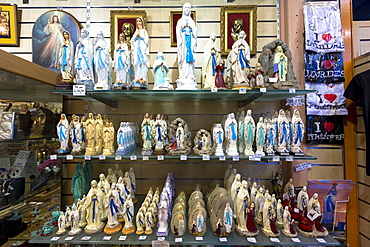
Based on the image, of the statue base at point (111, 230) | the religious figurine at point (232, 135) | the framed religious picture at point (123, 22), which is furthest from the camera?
the framed religious picture at point (123, 22)

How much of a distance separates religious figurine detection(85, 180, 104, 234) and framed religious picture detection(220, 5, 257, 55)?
208cm

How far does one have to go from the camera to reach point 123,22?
8.20ft

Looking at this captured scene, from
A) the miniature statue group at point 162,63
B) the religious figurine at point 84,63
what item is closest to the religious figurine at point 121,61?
the miniature statue group at point 162,63

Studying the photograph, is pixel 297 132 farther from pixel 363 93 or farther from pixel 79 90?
pixel 79 90

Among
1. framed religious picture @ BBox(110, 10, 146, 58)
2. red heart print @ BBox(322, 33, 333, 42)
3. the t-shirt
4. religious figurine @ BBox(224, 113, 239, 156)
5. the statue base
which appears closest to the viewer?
the statue base

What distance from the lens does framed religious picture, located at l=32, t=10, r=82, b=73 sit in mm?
2480

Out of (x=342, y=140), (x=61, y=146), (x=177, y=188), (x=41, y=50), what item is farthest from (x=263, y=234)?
(x=41, y=50)

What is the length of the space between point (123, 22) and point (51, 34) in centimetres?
90

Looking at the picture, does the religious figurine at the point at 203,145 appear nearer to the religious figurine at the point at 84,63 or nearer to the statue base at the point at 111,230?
the statue base at the point at 111,230

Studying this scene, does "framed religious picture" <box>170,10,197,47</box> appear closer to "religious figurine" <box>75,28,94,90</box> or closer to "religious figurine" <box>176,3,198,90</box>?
"religious figurine" <box>176,3,198,90</box>

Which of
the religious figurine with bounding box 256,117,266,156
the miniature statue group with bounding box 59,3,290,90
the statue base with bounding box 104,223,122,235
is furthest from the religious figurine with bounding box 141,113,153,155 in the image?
the religious figurine with bounding box 256,117,266,156

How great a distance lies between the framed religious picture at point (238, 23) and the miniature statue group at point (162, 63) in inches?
19.5

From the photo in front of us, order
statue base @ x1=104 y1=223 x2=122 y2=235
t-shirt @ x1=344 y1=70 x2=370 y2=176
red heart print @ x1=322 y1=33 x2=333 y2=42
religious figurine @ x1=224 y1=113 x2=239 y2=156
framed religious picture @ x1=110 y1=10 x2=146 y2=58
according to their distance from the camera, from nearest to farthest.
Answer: statue base @ x1=104 y1=223 x2=122 y2=235 < religious figurine @ x1=224 y1=113 x2=239 y2=156 < t-shirt @ x1=344 y1=70 x2=370 y2=176 < red heart print @ x1=322 y1=33 x2=333 y2=42 < framed religious picture @ x1=110 y1=10 x2=146 y2=58

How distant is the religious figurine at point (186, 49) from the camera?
196cm
